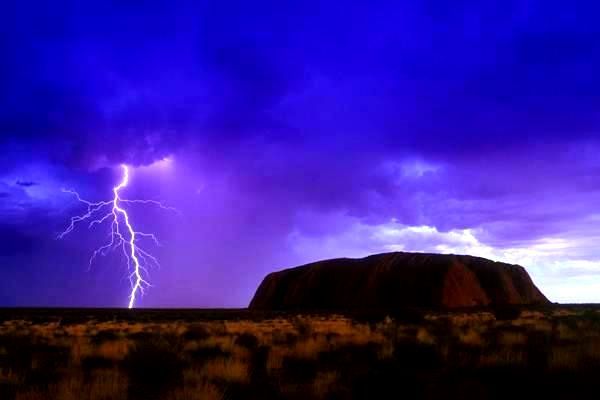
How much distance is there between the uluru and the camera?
3344 inches

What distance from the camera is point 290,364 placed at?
500 inches

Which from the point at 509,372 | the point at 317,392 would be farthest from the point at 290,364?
the point at 509,372

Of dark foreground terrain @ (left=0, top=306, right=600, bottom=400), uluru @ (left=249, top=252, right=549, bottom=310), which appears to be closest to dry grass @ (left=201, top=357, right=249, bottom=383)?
dark foreground terrain @ (left=0, top=306, right=600, bottom=400)

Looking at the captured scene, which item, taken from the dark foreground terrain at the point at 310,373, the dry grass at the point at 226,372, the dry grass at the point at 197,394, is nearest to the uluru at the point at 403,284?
the dark foreground terrain at the point at 310,373

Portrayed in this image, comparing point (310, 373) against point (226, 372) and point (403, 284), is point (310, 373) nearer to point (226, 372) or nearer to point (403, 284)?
point (226, 372)

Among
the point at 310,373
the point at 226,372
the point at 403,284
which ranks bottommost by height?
the point at 310,373

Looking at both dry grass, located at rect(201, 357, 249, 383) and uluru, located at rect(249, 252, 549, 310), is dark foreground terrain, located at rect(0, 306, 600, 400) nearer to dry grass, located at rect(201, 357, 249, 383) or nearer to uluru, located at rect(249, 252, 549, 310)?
dry grass, located at rect(201, 357, 249, 383)

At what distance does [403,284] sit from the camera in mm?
88938

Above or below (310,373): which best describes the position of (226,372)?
above

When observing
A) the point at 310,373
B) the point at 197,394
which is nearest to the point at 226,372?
the point at 310,373

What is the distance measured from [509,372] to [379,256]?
93301 millimetres

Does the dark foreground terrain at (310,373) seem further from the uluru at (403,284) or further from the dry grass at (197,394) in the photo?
the uluru at (403,284)

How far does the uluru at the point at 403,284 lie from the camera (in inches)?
3344

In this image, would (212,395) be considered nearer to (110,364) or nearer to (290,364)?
(290,364)
